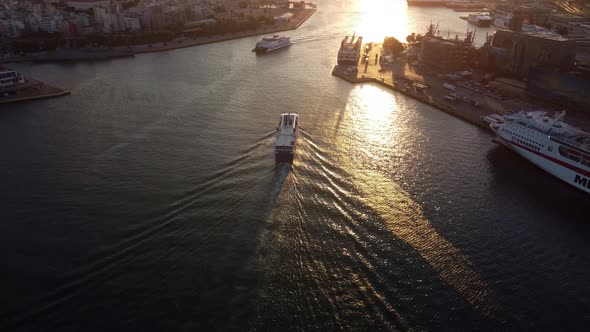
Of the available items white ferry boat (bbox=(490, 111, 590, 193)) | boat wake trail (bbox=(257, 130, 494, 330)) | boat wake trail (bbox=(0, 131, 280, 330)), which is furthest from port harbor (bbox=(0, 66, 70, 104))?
white ferry boat (bbox=(490, 111, 590, 193))

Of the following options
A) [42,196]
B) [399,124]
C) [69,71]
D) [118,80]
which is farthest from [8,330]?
[69,71]

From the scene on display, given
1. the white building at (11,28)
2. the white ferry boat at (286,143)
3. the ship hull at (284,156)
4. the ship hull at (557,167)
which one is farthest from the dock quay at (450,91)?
the white building at (11,28)

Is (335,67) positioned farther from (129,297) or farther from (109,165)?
(129,297)

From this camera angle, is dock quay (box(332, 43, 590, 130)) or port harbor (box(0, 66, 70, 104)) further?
port harbor (box(0, 66, 70, 104))

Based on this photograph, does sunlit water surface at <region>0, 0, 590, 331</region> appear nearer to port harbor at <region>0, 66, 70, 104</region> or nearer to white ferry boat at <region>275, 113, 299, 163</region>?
white ferry boat at <region>275, 113, 299, 163</region>

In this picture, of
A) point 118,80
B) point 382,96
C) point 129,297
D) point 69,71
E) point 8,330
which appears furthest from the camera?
point 69,71

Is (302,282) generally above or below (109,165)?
below

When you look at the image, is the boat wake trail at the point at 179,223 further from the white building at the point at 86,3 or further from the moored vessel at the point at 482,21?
the white building at the point at 86,3
